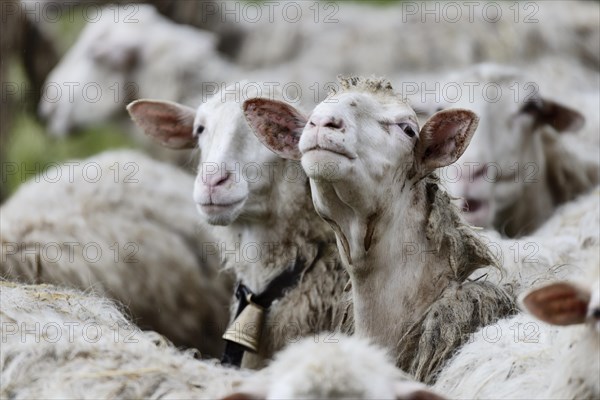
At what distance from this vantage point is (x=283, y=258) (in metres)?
4.75

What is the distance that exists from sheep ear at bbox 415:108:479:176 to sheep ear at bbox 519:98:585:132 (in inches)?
96.9

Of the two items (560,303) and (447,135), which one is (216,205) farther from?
(560,303)

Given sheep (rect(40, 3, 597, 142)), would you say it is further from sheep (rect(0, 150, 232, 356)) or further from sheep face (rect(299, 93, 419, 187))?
sheep face (rect(299, 93, 419, 187))

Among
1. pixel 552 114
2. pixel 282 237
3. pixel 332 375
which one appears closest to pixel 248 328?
pixel 282 237

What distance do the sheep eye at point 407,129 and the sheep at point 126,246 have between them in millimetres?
1937

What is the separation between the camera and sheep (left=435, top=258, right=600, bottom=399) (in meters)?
3.21

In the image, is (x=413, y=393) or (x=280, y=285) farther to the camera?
(x=280, y=285)

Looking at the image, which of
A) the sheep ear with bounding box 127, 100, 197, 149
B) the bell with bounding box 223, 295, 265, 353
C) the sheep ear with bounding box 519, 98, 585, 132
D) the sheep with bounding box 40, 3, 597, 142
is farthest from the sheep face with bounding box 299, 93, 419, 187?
the sheep with bounding box 40, 3, 597, 142

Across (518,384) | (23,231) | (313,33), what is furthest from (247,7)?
(518,384)

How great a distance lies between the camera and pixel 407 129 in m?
3.95

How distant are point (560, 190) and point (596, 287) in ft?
11.1

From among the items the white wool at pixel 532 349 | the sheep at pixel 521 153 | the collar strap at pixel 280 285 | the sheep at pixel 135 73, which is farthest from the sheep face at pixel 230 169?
the sheep at pixel 135 73

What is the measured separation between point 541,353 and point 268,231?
4.47 ft

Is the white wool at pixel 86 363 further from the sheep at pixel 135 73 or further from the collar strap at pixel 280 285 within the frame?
the sheep at pixel 135 73
